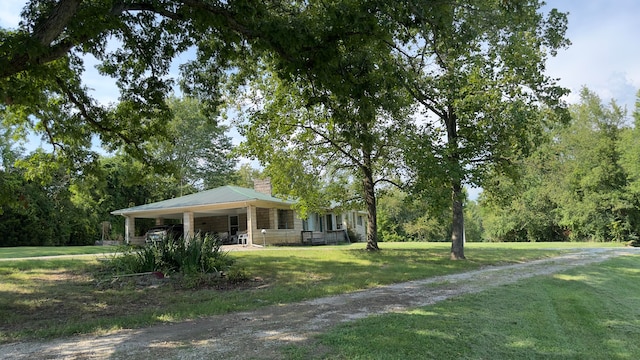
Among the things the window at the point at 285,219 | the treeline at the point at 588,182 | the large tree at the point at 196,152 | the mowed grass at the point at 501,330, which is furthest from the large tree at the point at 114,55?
the large tree at the point at 196,152

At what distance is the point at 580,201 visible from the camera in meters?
37.4

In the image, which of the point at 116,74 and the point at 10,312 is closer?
the point at 10,312

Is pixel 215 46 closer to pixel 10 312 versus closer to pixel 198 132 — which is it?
pixel 10 312

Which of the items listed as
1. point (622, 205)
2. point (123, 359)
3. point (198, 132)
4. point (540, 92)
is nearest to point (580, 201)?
point (622, 205)

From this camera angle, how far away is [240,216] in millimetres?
27984

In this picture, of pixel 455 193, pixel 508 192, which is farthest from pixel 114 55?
pixel 508 192

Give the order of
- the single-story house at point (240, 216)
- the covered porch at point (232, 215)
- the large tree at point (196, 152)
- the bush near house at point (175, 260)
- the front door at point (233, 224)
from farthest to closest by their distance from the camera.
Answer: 1. the large tree at point (196, 152)
2. the front door at point (233, 224)
3. the single-story house at point (240, 216)
4. the covered porch at point (232, 215)
5. the bush near house at point (175, 260)

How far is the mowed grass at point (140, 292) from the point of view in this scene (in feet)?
21.6

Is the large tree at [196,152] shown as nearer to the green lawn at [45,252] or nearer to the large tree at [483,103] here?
the green lawn at [45,252]

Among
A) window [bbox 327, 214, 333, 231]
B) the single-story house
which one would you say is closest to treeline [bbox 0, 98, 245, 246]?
the single-story house

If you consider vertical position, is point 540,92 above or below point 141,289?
above

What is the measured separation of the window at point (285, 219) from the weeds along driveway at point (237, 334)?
65.4 feet

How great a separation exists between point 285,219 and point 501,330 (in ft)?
76.7

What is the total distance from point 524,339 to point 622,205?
35236 millimetres
